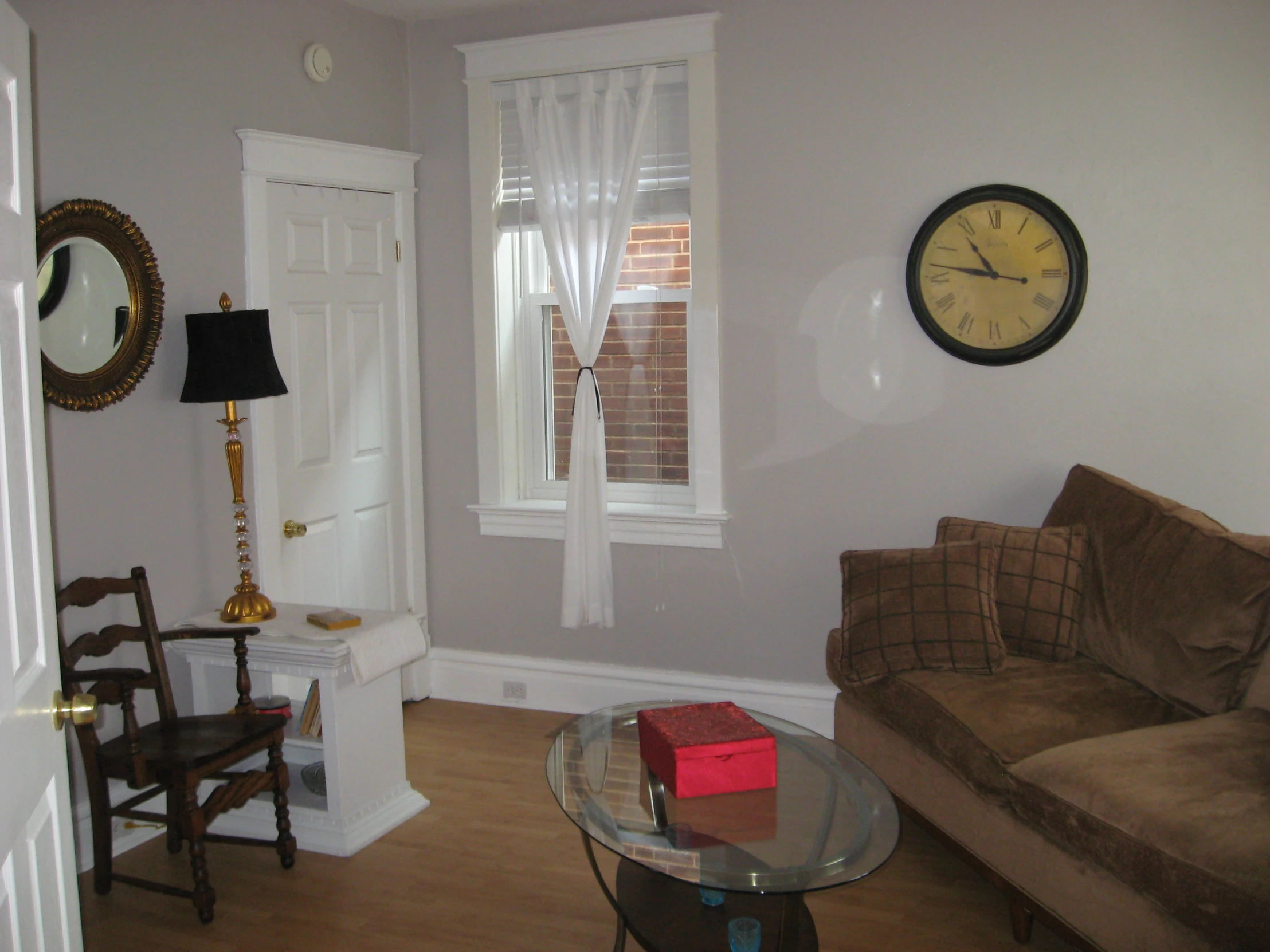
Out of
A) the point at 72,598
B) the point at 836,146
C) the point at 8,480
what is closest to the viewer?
the point at 8,480

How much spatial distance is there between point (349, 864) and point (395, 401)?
1826mm

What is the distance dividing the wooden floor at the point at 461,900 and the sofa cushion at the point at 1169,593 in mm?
745

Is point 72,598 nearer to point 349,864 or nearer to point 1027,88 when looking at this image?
point 349,864

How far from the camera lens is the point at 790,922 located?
214cm

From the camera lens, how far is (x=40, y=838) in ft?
4.62

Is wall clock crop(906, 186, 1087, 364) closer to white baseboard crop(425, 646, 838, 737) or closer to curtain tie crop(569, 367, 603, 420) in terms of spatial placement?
curtain tie crop(569, 367, 603, 420)

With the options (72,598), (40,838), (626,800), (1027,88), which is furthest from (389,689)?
(1027,88)

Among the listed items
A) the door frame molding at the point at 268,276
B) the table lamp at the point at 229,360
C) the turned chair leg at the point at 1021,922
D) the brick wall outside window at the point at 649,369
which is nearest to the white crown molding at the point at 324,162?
the door frame molding at the point at 268,276

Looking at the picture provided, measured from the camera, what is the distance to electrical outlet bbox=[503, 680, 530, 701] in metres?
4.18

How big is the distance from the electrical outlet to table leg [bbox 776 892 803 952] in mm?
2119

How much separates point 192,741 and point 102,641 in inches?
14.7

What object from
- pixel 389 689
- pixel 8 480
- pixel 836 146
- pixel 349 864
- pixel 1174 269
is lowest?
pixel 349 864

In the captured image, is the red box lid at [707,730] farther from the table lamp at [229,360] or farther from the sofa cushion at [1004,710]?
the table lamp at [229,360]

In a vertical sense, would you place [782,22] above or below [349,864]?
above
